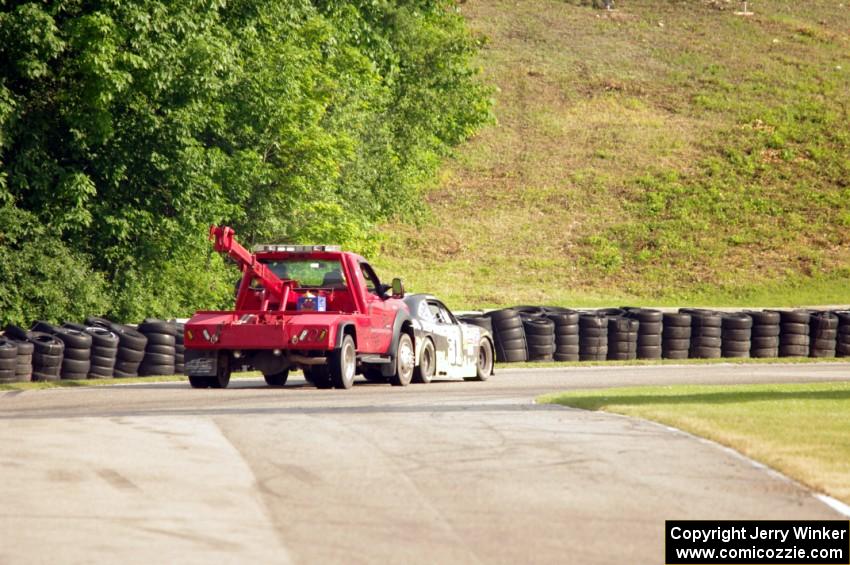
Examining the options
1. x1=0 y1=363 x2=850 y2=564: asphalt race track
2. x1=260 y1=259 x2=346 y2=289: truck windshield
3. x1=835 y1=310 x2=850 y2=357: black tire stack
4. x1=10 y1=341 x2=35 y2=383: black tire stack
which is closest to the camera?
x1=0 y1=363 x2=850 y2=564: asphalt race track

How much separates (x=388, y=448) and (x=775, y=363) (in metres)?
21.1

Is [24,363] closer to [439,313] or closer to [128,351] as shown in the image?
[128,351]

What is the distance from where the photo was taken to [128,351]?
82.5 ft

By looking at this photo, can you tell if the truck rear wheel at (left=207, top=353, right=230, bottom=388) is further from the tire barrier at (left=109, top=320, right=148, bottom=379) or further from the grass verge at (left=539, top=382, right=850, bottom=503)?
the grass verge at (left=539, top=382, right=850, bottom=503)

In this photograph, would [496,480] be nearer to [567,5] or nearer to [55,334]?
[55,334]

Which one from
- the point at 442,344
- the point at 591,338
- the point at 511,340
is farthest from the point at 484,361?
the point at 591,338

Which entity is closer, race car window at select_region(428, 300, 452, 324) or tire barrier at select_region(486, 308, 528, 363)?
race car window at select_region(428, 300, 452, 324)

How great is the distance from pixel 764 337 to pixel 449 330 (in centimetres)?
1178

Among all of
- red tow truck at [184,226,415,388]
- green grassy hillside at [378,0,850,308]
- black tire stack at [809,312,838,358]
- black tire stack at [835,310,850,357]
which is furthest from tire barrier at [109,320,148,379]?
green grassy hillside at [378,0,850,308]

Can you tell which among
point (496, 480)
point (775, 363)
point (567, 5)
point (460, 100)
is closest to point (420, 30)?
point (460, 100)

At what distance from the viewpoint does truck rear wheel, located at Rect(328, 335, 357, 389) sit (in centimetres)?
2106

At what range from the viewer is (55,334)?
24.4 m

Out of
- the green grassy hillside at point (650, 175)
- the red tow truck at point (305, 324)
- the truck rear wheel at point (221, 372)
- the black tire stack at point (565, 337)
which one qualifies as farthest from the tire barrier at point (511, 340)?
the green grassy hillside at point (650, 175)

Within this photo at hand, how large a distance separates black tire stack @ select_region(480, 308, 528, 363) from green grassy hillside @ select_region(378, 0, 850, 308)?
2373 cm
